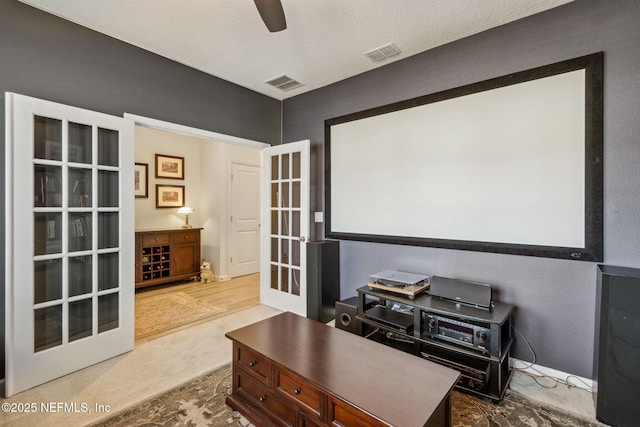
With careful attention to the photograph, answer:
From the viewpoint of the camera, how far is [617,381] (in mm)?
1682

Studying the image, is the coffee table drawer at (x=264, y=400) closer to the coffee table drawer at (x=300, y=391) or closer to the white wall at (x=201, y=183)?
the coffee table drawer at (x=300, y=391)

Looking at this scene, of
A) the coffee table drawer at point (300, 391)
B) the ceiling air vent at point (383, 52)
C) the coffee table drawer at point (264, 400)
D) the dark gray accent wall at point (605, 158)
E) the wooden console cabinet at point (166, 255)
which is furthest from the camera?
the wooden console cabinet at point (166, 255)

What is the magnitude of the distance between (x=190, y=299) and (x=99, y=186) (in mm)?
2164

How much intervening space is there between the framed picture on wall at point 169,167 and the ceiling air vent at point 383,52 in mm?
3971

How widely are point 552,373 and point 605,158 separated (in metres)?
1.62

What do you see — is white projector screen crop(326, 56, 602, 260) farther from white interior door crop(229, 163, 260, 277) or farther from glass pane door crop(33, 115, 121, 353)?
white interior door crop(229, 163, 260, 277)

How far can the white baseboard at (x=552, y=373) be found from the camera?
2.10 meters

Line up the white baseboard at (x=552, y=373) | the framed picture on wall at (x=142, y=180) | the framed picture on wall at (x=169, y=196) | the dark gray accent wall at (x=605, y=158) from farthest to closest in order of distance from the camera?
the framed picture on wall at (x=169, y=196) → the framed picture on wall at (x=142, y=180) → the white baseboard at (x=552, y=373) → the dark gray accent wall at (x=605, y=158)

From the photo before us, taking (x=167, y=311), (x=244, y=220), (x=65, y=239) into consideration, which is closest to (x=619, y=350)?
(x=65, y=239)

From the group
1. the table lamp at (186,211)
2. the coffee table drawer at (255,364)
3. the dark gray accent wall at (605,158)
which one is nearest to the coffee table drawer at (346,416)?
the coffee table drawer at (255,364)

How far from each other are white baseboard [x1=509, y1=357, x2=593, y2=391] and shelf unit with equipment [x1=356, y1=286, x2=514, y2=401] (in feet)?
0.41

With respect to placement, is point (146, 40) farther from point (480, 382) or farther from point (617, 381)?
point (617, 381)

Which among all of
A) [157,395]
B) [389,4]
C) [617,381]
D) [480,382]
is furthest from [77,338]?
[617,381]

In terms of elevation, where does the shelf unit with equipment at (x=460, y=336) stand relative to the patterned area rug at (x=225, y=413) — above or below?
above
